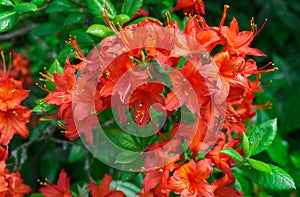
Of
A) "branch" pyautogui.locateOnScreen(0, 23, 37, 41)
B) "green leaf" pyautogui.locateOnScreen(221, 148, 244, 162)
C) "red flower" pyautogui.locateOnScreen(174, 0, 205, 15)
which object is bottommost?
"branch" pyautogui.locateOnScreen(0, 23, 37, 41)

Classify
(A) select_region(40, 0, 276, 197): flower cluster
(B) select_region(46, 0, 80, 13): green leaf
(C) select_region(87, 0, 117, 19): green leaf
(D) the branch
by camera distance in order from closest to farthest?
(A) select_region(40, 0, 276, 197): flower cluster
(C) select_region(87, 0, 117, 19): green leaf
(B) select_region(46, 0, 80, 13): green leaf
(D) the branch

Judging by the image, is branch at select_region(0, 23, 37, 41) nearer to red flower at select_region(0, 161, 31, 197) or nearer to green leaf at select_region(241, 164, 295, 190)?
red flower at select_region(0, 161, 31, 197)

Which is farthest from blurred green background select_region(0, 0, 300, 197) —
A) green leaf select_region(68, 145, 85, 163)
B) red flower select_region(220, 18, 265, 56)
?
red flower select_region(220, 18, 265, 56)

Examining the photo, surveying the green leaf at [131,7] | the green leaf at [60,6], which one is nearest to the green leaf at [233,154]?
the green leaf at [131,7]

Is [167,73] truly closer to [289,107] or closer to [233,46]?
[233,46]

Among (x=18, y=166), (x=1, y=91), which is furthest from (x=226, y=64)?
(x=18, y=166)

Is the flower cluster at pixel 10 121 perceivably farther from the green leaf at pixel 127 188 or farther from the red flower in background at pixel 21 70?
the red flower in background at pixel 21 70

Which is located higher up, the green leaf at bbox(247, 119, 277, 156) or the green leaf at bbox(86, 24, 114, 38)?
the green leaf at bbox(86, 24, 114, 38)
